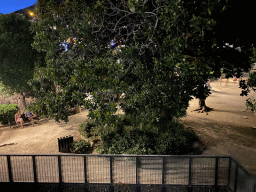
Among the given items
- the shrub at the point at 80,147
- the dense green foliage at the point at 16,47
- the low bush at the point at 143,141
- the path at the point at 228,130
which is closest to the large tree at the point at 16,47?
the dense green foliage at the point at 16,47

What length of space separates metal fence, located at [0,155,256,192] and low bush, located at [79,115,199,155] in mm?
2449

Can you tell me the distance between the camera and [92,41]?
779cm

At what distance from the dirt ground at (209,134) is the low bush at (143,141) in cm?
103

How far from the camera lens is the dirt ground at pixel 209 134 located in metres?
9.87

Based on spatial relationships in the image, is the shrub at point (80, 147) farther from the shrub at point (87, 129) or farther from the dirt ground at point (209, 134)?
the shrub at point (87, 129)

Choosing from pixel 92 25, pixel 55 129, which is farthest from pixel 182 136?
pixel 55 129

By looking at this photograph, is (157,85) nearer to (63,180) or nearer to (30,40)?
(63,180)

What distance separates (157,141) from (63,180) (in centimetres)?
490

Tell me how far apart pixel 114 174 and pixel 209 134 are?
746 centimetres

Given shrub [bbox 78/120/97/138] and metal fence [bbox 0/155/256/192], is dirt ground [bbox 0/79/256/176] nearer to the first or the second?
shrub [bbox 78/120/97/138]

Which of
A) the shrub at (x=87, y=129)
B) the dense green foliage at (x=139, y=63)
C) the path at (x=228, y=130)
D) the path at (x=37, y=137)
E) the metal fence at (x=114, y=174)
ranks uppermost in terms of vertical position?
the dense green foliage at (x=139, y=63)

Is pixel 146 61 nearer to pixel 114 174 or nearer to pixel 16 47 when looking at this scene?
pixel 114 174

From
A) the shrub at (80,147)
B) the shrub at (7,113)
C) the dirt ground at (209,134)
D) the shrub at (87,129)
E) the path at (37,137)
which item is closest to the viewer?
the dirt ground at (209,134)

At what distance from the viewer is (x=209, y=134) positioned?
11.9 meters
